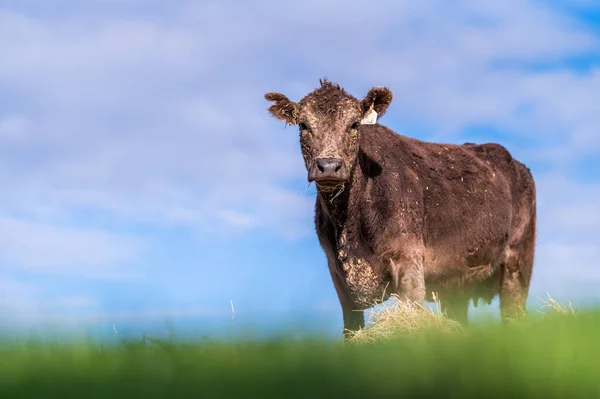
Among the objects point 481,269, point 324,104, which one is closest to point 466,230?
point 481,269

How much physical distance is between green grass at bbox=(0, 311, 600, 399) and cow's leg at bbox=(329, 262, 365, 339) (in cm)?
442

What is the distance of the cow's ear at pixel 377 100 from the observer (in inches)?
432

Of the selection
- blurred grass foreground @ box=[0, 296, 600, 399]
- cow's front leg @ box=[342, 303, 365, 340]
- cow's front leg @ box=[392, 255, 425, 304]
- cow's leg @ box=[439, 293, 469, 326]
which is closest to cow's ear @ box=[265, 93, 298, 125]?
cow's front leg @ box=[392, 255, 425, 304]

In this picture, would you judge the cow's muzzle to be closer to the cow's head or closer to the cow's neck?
the cow's head

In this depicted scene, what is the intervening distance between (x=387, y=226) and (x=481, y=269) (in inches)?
117

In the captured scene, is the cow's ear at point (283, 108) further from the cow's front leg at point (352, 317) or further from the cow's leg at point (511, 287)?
the cow's leg at point (511, 287)

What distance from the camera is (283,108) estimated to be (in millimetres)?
11047

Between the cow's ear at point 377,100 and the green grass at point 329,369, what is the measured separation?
200 inches

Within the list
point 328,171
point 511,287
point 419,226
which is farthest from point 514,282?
point 328,171

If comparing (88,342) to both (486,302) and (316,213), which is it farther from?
(486,302)

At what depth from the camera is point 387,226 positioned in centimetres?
1051

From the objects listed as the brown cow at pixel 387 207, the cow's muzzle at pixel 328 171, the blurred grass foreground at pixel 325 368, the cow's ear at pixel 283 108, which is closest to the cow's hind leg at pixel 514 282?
the brown cow at pixel 387 207

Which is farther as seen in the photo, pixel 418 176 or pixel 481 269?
pixel 481 269

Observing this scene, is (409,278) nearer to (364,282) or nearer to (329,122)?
(364,282)
